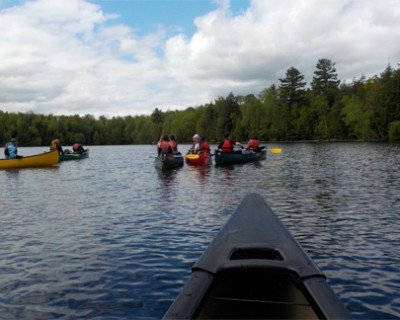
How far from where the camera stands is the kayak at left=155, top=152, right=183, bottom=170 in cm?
2327

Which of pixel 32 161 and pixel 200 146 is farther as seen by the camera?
pixel 32 161

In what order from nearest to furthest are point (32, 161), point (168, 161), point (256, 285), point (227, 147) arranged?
point (256, 285)
point (168, 161)
point (227, 147)
point (32, 161)

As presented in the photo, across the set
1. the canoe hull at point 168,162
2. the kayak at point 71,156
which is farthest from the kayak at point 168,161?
the kayak at point 71,156

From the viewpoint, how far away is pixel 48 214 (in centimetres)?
1137

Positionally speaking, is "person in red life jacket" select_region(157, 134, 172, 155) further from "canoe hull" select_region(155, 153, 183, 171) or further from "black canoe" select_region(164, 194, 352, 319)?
"black canoe" select_region(164, 194, 352, 319)

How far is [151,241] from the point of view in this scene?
8.26 metres

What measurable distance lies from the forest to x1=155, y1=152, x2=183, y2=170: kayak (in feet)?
180

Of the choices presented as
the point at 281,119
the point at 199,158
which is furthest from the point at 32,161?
the point at 281,119

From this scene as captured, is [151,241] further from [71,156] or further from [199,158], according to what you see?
[71,156]

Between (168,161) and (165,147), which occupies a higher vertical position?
(165,147)

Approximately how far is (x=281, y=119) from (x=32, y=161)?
8193cm

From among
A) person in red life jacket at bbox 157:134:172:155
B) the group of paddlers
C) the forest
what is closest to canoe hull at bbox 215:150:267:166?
the group of paddlers

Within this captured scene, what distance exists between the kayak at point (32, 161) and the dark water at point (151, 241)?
489 inches

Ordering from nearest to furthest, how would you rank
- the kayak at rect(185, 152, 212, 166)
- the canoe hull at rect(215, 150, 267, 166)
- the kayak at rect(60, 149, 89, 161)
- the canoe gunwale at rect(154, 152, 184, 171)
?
the canoe gunwale at rect(154, 152, 184, 171)
the canoe hull at rect(215, 150, 267, 166)
the kayak at rect(185, 152, 212, 166)
the kayak at rect(60, 149, 89, 161)
